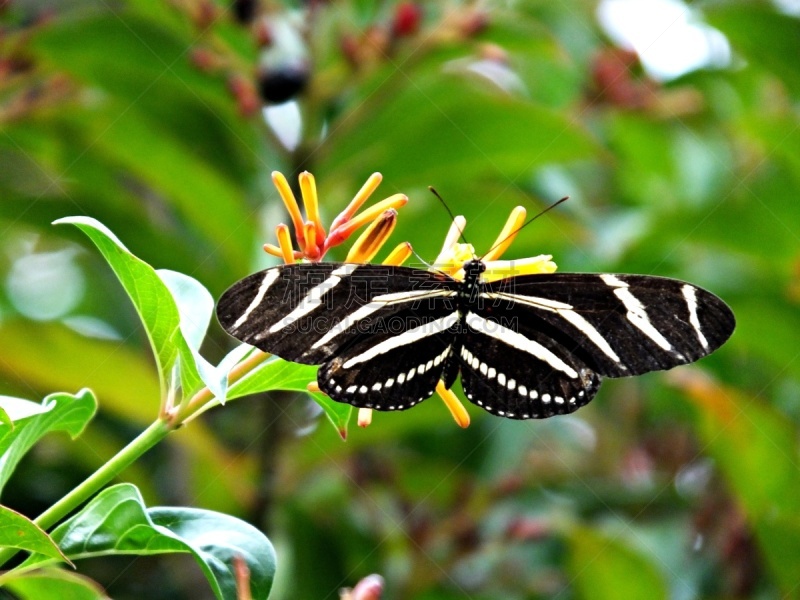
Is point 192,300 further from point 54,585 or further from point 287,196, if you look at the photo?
point 54,585

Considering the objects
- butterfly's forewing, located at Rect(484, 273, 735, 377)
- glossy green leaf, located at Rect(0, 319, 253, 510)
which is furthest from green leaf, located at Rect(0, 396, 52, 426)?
glossy green leaf, located at Rect(0, 319, 253, 510)

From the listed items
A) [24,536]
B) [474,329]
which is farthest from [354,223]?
[24,536]

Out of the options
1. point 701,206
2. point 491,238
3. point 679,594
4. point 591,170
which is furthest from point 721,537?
point 591,170

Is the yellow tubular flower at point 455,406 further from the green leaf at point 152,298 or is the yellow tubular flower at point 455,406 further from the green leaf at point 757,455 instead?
Answer: the green leaf at point 757,455

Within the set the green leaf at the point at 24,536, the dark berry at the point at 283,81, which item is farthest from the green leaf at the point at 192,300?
the dark berry at the point at 283,81

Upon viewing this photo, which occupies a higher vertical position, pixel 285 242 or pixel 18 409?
pixel 285 242

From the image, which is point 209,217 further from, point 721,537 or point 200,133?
point 721,537
